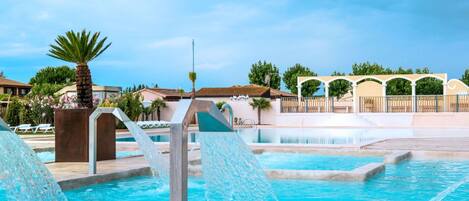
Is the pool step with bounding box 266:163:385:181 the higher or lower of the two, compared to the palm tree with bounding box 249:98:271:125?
lower

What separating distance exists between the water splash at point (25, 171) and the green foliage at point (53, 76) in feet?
252

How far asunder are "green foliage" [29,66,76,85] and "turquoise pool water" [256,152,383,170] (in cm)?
6719

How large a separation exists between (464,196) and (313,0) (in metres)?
14.6

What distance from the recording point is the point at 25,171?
389 cm

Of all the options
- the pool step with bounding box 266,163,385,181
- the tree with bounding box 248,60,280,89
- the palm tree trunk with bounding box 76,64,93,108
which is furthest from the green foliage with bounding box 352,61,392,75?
the pool step with bounding box 266,163,385,181

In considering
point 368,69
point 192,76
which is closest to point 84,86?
point 192,76

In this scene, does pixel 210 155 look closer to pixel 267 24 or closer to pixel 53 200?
pixel 53 200

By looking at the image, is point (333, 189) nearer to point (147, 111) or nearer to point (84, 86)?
point (84, 86)

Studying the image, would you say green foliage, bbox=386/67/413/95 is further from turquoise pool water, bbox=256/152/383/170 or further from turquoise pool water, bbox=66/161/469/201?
turquoise pool water, bbox=66/161/469/201

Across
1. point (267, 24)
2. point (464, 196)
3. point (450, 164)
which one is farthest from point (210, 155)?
point (267, 24)

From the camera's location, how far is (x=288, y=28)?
36500 mm

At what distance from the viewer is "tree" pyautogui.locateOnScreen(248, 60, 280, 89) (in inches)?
2726

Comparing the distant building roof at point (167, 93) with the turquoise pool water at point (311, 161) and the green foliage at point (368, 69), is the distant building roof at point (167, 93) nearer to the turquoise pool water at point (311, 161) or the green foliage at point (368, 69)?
the green foliage at point (368, 69)

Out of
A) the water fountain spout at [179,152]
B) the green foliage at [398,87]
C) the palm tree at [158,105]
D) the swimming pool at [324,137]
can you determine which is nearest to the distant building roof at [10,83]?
the palm tree at [158,105]
